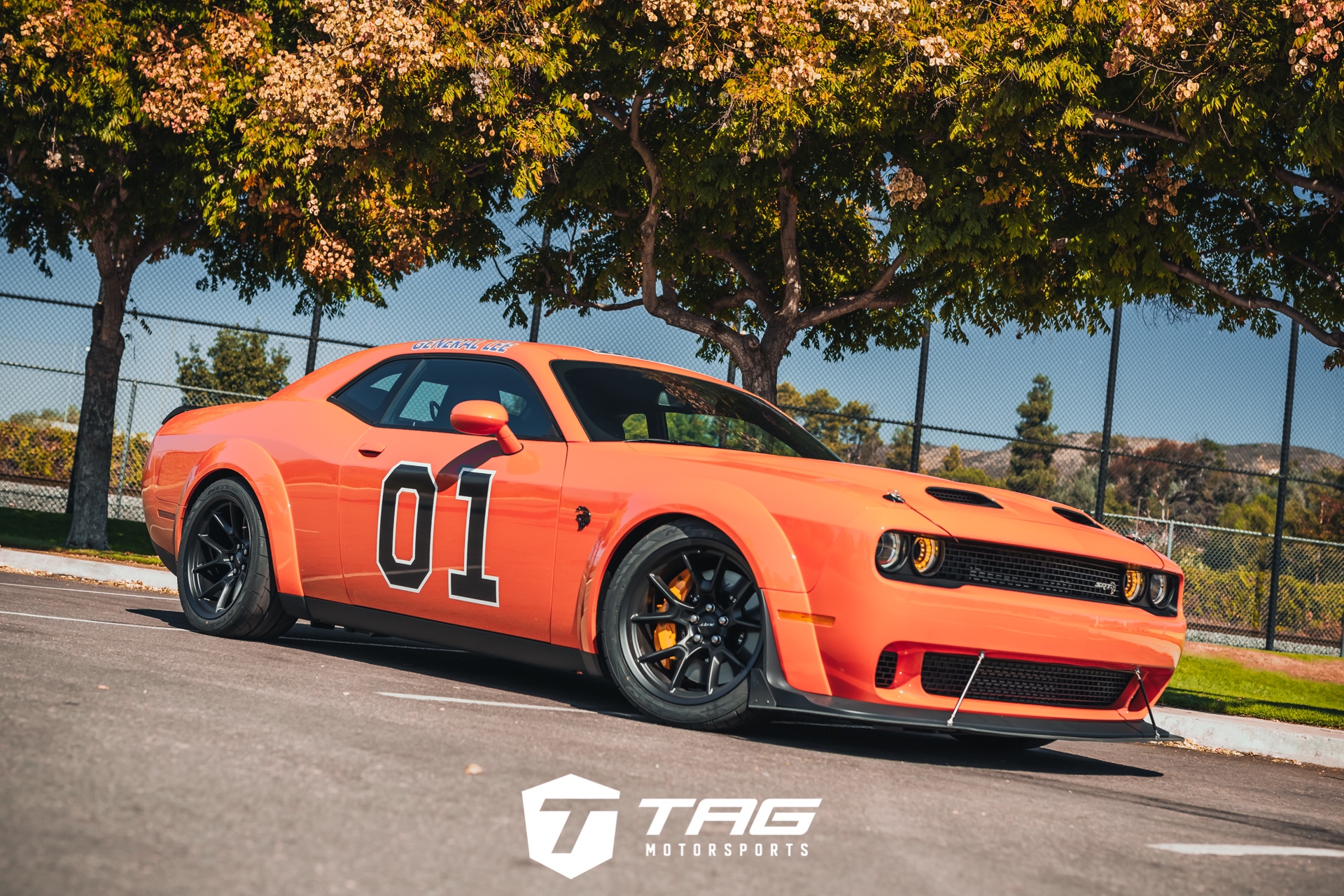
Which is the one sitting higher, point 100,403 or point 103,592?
point 100,403

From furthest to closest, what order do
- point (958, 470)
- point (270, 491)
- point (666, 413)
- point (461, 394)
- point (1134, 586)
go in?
point (958, 470) < point (270, 491) < point (461, 394) < point (666, 413) < point (1134, 586)

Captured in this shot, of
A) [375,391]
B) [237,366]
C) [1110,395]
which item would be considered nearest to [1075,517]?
[375,391]

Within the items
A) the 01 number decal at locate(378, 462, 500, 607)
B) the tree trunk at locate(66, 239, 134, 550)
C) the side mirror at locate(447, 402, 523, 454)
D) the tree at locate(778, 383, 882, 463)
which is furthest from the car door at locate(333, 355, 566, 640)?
the tree at locate(778, 383, 882, 463)

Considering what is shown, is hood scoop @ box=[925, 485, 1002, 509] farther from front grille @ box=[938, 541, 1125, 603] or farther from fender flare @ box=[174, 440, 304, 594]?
fender flare @ box=[174, 440, 304, 594]

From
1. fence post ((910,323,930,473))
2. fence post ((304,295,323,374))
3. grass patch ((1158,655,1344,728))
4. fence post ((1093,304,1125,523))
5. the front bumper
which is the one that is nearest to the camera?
the front bumper

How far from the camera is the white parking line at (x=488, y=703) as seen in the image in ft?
14.2

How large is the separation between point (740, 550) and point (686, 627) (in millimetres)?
372

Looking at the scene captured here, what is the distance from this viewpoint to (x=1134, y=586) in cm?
457

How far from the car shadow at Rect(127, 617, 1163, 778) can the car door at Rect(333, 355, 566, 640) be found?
395mm

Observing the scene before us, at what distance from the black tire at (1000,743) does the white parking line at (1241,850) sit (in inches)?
61.8

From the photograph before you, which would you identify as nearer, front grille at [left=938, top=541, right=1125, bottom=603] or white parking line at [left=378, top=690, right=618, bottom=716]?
front grille at [left=938, top=541, right=1125, bottom=603]

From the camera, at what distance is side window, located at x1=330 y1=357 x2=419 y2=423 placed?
5.60 m

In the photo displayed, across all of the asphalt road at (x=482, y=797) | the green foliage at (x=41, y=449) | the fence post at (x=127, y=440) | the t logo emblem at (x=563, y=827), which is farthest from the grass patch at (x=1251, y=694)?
the fence post at (x=127, y=440)

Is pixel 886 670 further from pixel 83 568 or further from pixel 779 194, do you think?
pixel 83 568
